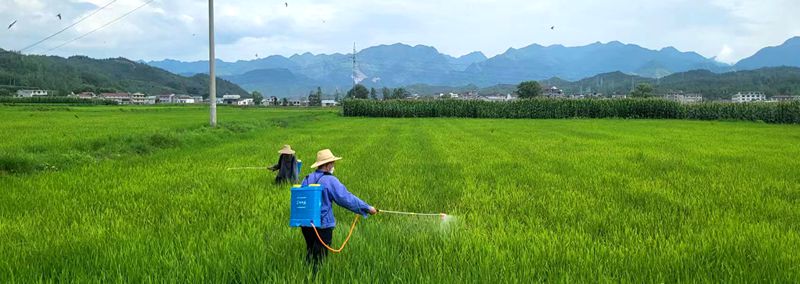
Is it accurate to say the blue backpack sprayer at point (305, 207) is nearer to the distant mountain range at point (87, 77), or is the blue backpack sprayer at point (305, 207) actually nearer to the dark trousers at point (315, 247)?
the dark trousers at point (315, 247)

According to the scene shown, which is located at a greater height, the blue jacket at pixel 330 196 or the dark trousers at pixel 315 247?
the blue jacket at pixel 330 196

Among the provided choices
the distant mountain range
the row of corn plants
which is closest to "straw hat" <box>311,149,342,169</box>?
A: the row of corn plants

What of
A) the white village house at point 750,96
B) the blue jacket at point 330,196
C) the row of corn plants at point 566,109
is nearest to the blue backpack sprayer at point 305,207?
the blue jacket at point 330,196

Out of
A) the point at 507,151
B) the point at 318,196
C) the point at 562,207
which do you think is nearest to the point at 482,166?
the point at 507,151

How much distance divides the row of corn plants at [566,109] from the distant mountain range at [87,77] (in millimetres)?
85241

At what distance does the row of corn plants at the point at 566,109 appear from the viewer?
43.8 m

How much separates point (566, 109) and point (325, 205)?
50.7 metres

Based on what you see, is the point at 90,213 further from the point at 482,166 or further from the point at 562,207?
the point at 482,166

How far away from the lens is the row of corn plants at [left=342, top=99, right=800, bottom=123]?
4381 centimetres

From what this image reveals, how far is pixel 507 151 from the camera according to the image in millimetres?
14375

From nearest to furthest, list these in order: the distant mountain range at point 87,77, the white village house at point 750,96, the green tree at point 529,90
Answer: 1. the white village house at point 750,96
2. the distant mountain range at point 87,77
3. the green tree at point 529,90

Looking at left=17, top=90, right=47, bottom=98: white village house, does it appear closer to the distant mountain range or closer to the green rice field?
the distant mountain range

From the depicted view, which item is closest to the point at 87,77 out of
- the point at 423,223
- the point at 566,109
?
the point at 566,109

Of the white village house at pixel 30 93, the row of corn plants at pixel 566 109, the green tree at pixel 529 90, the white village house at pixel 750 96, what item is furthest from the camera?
the green tree at pixel 529 90
